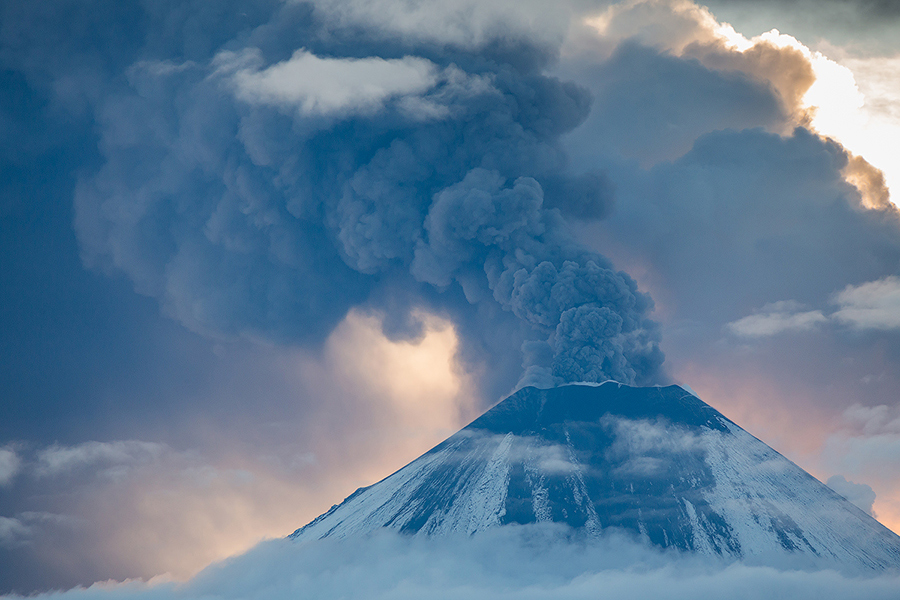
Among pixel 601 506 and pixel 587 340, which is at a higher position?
pixel 587 340

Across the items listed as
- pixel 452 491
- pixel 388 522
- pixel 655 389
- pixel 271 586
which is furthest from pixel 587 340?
pixel 271 586

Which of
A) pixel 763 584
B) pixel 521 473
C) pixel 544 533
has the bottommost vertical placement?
pixel 763 584

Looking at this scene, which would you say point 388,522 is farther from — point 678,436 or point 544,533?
point 678,436

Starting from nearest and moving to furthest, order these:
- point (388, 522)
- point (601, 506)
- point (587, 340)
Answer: point (587, 340) → point (601, 506) → point (388, 522)

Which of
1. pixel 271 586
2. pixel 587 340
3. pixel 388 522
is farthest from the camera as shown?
pixel 271 586

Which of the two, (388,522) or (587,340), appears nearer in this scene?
(587,340)

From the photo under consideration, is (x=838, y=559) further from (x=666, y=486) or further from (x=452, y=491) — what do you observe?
(x=452, y=491)
